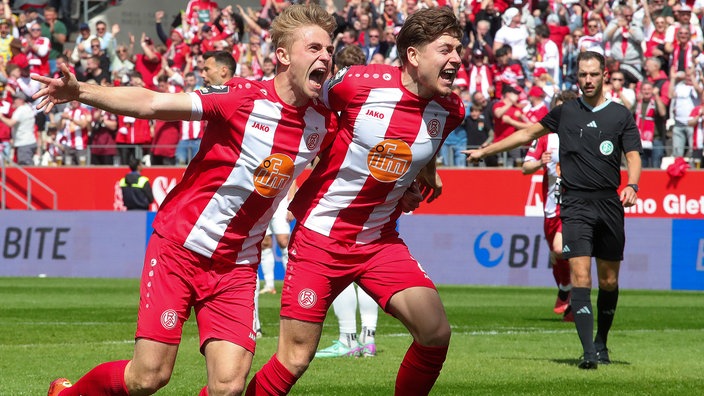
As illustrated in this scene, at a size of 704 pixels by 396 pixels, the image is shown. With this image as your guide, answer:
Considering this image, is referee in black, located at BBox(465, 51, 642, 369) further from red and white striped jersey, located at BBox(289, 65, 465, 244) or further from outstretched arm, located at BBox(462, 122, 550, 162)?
red and white striped jersey, located at BBox(289, 65, 465, 244)

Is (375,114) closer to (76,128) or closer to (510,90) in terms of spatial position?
(510,90)

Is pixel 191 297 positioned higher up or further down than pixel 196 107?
further down

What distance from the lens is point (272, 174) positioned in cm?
645

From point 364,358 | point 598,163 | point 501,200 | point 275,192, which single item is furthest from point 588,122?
point 501,200

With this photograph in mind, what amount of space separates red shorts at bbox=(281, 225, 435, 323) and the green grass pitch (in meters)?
1.99

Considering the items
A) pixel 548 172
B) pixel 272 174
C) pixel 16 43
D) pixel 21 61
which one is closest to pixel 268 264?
pixel 548 172

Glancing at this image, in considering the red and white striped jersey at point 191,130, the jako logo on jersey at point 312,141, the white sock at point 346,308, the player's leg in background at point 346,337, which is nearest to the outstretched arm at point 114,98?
the jako logo on jersey at point 312,141

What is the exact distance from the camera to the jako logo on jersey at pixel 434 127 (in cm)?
699

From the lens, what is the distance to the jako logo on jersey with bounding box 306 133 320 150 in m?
6.58

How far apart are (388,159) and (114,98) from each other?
67.6 inches

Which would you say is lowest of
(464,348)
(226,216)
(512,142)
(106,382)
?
(464,348)

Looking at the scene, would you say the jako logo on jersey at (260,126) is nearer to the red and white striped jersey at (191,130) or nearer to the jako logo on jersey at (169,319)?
the jako logo on jersey at (169,319)

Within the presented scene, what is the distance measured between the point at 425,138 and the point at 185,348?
17.3ft

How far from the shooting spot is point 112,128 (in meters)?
27.0
